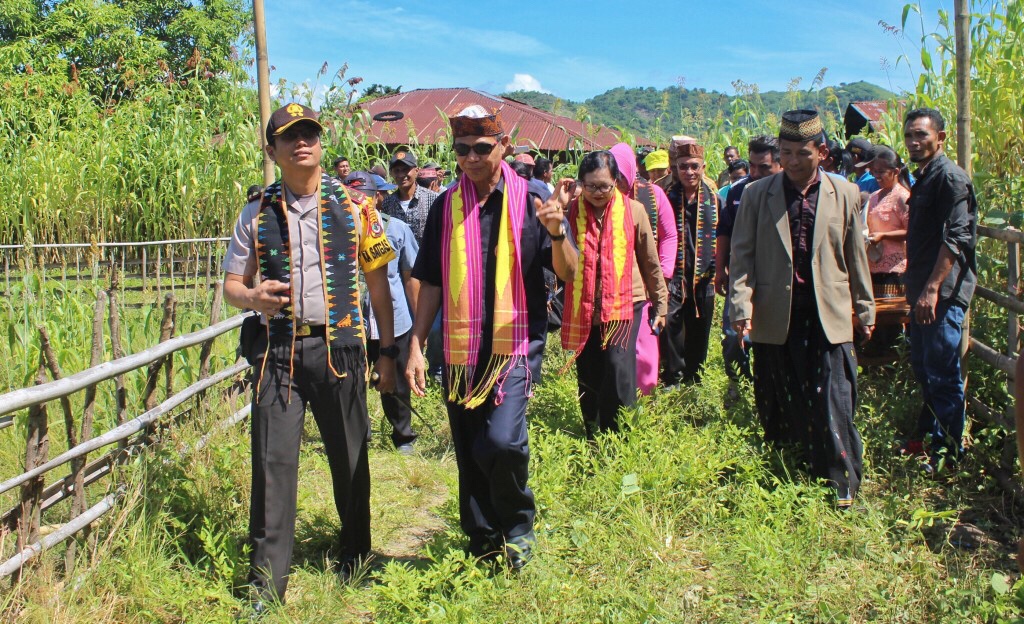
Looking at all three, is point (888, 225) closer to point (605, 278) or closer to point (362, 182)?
point (605, 278)

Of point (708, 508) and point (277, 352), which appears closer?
point (277, 352)

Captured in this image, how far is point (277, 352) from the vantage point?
355 centimetres

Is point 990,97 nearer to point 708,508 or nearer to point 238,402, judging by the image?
point 708,508

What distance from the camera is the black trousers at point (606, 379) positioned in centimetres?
495

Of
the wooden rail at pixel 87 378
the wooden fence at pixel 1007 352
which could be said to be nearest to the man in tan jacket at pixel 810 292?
the wooden fence at pixel 1007 352

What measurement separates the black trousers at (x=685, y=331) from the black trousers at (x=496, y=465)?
3040 millimetres

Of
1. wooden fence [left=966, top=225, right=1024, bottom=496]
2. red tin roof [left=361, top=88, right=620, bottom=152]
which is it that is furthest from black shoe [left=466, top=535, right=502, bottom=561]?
red tin roof [left=361, top=88, right=620, bottom=152]

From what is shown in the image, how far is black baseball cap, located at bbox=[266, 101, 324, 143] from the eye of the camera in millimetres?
3482

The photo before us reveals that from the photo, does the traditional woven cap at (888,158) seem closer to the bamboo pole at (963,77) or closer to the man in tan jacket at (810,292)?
the bamboo pole at (963,77)

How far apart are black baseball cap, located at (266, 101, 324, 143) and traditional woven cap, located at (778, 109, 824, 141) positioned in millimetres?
2346

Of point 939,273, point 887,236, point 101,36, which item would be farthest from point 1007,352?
point 101,36

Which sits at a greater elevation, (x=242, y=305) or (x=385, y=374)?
(x=242, y=305)

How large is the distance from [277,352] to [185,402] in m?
1.45

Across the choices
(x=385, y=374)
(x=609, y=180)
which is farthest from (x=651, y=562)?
(x=609, y=180)
